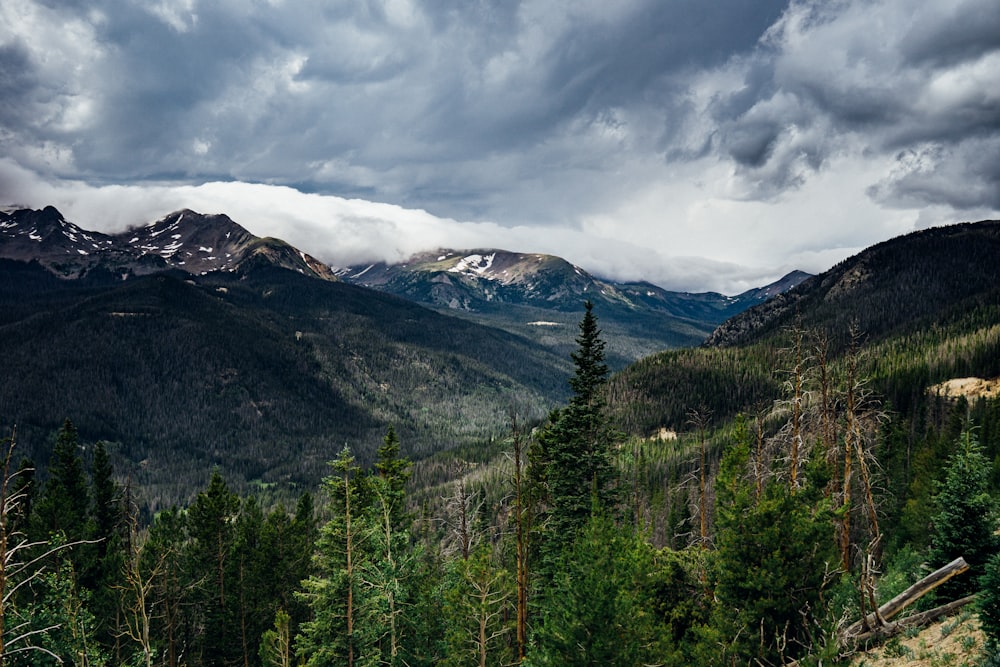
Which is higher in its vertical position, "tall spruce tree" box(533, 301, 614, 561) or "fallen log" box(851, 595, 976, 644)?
"tall spruce tree" box(533, 301, 614, 561)

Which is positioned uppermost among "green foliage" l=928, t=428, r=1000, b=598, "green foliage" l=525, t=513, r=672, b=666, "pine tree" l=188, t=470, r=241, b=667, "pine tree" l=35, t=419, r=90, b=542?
"green foliage" l=928, t=428, r=1000, b=598

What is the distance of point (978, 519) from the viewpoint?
19.4 m

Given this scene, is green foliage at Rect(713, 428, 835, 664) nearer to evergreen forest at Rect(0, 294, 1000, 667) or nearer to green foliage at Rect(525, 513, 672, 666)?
evergreen forest at Rect(0, 294, 1000, 667)

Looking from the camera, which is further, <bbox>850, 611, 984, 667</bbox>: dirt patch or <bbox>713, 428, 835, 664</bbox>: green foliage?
<bbox>713, 428, 835, 664</bbox>: green foliage

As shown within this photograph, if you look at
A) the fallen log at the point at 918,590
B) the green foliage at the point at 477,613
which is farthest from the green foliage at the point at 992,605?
the green foliage at the point at 477,613

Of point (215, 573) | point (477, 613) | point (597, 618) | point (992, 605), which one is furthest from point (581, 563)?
point (215, 573)

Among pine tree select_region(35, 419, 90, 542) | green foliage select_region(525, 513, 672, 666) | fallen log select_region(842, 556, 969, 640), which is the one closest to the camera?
green foliage select_region(525, 513, 672, 666)

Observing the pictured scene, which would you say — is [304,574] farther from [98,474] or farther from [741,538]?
[741,538]

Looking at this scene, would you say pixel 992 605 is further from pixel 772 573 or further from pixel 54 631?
pixel 54 631

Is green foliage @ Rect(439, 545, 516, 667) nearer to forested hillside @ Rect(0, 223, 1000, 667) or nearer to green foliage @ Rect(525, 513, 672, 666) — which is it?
forested hillside @ Rect(0, 223, 1000, 667)

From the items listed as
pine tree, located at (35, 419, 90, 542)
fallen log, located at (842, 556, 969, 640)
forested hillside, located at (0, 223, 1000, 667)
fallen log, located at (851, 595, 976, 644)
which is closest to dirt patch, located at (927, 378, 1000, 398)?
forested hillside, located at (0, 223, 1000, 667)

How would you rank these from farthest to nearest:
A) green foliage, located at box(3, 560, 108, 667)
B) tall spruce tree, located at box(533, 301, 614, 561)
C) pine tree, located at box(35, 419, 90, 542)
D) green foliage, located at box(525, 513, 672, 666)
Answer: pine tree, located at box(35, 419, 90, 542) → tall spruce tree, located at box(533, 301, 614, 561) → green foliage, located at box(3, 560, 108, 667) → green foliage, located at box(525, 513, 672, 666)

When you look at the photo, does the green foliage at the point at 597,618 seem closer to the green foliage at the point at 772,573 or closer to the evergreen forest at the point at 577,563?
the evergreen forest at the point at 577,563

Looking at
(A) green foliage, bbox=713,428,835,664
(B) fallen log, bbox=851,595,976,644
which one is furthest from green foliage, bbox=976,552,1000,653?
(B) fallen log, bbox=851,595,976,644
